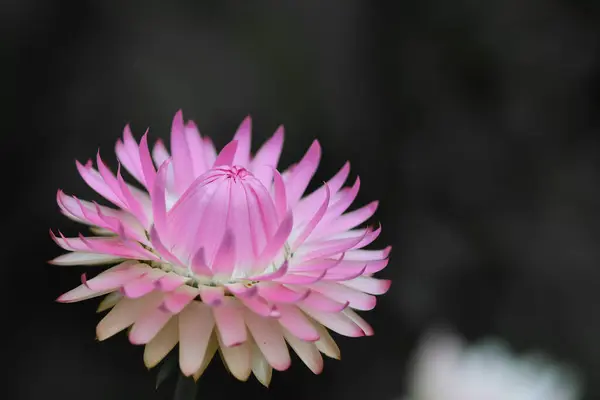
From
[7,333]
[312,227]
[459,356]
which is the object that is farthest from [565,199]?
[312,227]

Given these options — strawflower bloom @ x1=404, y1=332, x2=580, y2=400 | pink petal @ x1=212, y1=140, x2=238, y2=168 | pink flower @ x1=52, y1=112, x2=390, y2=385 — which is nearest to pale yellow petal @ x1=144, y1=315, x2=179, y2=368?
pink flower @ x1=52, y1=112, x2=390, y2=385

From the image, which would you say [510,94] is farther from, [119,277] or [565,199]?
[119,277]

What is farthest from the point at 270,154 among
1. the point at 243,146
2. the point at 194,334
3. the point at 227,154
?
the point at 194,334

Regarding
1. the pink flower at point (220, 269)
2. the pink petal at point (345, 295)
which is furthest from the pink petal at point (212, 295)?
the pink petal at point (345, 295)

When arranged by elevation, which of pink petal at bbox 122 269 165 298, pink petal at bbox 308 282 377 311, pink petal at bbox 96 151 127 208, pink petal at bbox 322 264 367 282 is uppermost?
pink petal at bbox 322 264 367 282

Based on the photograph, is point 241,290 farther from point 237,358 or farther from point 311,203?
point 311,203

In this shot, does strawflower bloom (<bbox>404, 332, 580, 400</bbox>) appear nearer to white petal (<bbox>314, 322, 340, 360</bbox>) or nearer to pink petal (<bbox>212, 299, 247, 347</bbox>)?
white petal (<bbox>314, 322, 340, 360</bbox>)

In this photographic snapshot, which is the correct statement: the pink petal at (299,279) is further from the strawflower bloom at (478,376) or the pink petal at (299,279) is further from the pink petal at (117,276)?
the strawflower bloom at (478,376)
